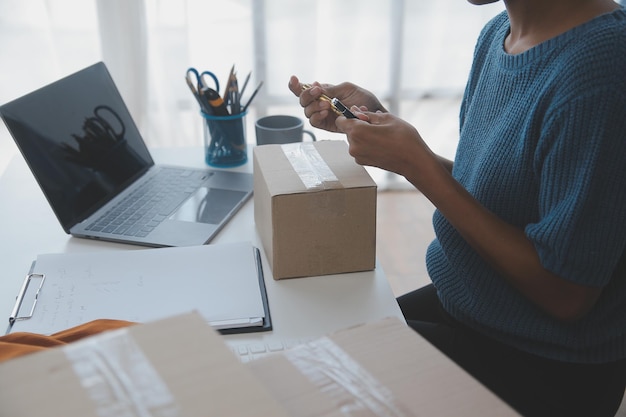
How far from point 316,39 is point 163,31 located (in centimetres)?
55

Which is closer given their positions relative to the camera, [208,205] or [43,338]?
[43,338]

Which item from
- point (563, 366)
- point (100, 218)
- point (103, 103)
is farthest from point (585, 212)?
point (103, 103)

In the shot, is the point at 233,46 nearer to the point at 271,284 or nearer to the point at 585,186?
the point at 271,284

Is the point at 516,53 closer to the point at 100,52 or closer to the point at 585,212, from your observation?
the point at 585,212

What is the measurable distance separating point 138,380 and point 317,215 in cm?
49

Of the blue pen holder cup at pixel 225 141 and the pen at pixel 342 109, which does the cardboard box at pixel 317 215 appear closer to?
the pen at pixel 342 109

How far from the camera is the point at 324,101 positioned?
43.3 inches

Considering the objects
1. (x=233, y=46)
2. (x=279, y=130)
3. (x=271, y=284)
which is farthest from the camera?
(x=233, y=46)

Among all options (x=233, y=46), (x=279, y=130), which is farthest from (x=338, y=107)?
(x=233, y=46)

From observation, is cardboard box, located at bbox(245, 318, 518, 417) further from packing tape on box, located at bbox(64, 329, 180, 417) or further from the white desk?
the white desk

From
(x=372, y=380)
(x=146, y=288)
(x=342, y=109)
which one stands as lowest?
(x=146, y=288)

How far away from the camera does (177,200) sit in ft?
3.98

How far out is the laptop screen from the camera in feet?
3.56

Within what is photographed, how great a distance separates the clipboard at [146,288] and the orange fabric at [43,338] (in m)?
0.07
